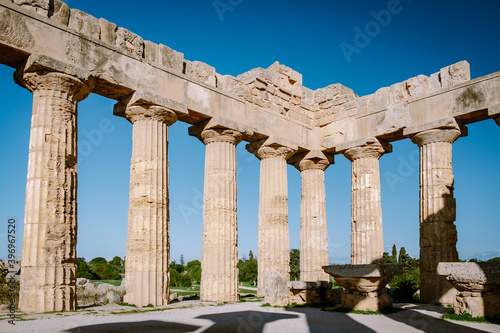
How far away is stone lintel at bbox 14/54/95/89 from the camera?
13320 mm

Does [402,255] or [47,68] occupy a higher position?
[47,68]

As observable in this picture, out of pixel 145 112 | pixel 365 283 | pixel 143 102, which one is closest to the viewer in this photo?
pixel 365 283

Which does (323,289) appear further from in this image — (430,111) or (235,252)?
(430,111)

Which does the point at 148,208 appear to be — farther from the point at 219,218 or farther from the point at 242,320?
the point at 242,320

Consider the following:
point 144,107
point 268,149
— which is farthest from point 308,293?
point 144,107

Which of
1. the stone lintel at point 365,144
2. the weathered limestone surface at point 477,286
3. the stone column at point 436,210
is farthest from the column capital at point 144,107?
the weathered limestone surface at point 477,286

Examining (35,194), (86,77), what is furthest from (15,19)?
(35,194)

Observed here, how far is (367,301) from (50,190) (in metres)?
9.79

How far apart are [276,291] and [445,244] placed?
22.0ft

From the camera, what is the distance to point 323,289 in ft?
56.9

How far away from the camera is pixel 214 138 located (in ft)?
62.2

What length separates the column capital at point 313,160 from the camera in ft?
74.9

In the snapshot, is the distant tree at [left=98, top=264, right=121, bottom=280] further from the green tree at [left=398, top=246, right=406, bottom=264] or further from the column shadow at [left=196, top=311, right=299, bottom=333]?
the green tree at [left=398, top=246, right=406, bottom=264]

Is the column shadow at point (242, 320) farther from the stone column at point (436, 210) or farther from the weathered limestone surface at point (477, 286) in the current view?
the stone column at point (436, 210)
